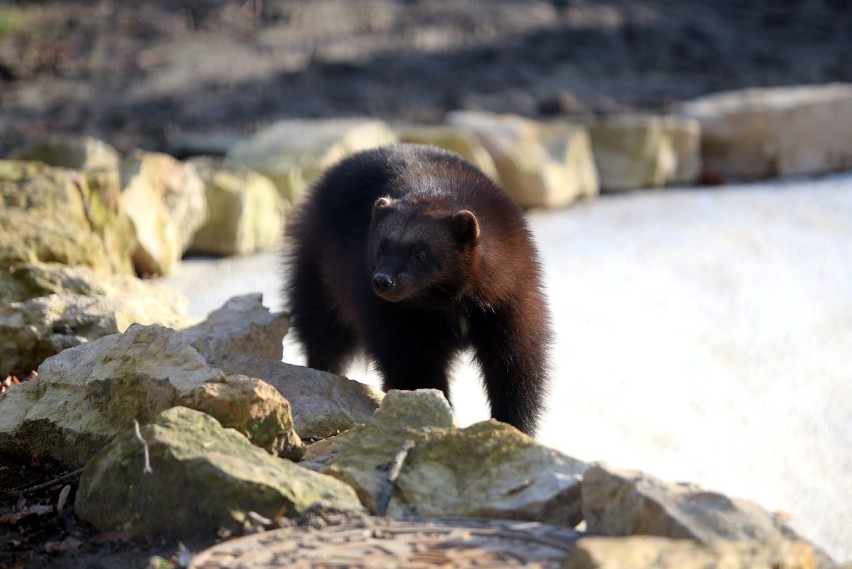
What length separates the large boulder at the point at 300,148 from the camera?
299 inches

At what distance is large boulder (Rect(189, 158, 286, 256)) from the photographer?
7062mm

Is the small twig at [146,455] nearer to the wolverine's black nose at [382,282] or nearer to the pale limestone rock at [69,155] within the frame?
the wolverine's black nose at [382,282]

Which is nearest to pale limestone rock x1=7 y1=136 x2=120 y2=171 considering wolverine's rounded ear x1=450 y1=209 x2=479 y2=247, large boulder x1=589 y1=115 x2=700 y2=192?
wolverine's rounded ear x1=450 y1=209 x2=479 y2=247

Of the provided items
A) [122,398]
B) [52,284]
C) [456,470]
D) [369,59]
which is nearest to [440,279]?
[456,470]

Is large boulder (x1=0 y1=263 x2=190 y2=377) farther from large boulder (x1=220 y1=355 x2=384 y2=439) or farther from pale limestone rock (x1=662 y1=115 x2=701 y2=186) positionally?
pale limestone rock (x1=662 y1=115 x2=701 y2=186)

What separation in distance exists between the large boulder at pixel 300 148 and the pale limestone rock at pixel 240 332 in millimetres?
3015

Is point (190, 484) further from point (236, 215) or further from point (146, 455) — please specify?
point (236, 215)

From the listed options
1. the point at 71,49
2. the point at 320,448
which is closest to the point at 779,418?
the point at 320,448

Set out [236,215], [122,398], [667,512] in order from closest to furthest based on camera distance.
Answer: [667,512], [122,398], [236,215]

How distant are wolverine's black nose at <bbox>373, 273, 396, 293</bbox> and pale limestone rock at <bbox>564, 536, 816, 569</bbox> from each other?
1.54 m

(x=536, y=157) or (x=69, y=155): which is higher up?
(x=69, y=155)

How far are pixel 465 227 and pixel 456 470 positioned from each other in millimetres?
1108

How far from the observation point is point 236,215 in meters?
7.06

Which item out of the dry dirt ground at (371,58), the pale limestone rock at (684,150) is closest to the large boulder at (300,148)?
the dry dirt ground at (371,58)
